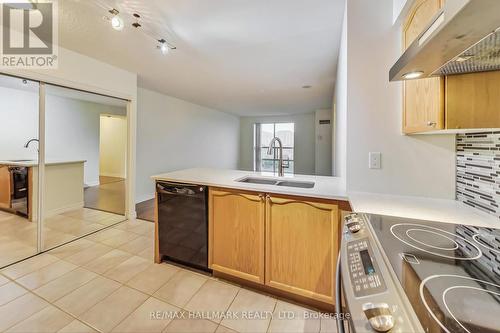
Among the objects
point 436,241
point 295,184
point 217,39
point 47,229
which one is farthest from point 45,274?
point 436,241

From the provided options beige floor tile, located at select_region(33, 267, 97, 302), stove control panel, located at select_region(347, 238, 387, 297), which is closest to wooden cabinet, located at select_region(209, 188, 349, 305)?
stove control panel, located at select_region(347, 238, 387, 297)

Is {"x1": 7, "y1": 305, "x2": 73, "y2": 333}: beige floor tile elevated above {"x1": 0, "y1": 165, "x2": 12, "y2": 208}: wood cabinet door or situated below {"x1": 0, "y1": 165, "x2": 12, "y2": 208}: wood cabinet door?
below

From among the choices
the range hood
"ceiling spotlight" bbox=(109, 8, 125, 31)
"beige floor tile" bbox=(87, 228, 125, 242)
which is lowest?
"beige floor tile" bbox=(87, 228, 125, 242)

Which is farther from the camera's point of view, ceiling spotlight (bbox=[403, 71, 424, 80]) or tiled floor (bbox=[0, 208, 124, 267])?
tiled floor (bbox=[0, 208, 124, 267])

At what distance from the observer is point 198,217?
1896mm

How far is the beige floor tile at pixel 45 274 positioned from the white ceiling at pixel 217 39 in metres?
2.39

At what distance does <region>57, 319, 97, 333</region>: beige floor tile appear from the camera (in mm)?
1377

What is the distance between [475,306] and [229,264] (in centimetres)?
159

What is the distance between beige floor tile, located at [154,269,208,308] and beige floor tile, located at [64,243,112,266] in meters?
1.06

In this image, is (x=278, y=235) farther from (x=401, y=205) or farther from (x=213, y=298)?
(x=401, y=205)

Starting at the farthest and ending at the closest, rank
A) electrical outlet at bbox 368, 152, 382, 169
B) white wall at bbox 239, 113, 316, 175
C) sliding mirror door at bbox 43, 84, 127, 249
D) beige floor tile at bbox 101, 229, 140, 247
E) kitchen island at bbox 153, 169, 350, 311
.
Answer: white wall at bbox 239, 113, 316, 175 < sliding mirror door at bbox 43, 84, 127, 249 < beige floor tile at bbox 101, 229, 140, 247 < electrical outlet at bbox 368, 152, 382, 169 < kitchen island at bbox 153, 169, 350, 311

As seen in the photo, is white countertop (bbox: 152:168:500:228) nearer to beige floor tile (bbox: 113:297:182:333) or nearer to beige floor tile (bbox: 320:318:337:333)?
beige floor tile (bbox: 320:318:337:333)

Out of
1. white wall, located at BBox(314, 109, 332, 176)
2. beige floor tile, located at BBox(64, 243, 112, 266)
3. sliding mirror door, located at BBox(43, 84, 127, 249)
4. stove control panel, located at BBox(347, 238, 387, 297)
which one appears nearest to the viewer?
stove control panel, located at BBox(347, 238, 387, 297)

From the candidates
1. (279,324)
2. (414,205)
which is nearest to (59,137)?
(279,324)
